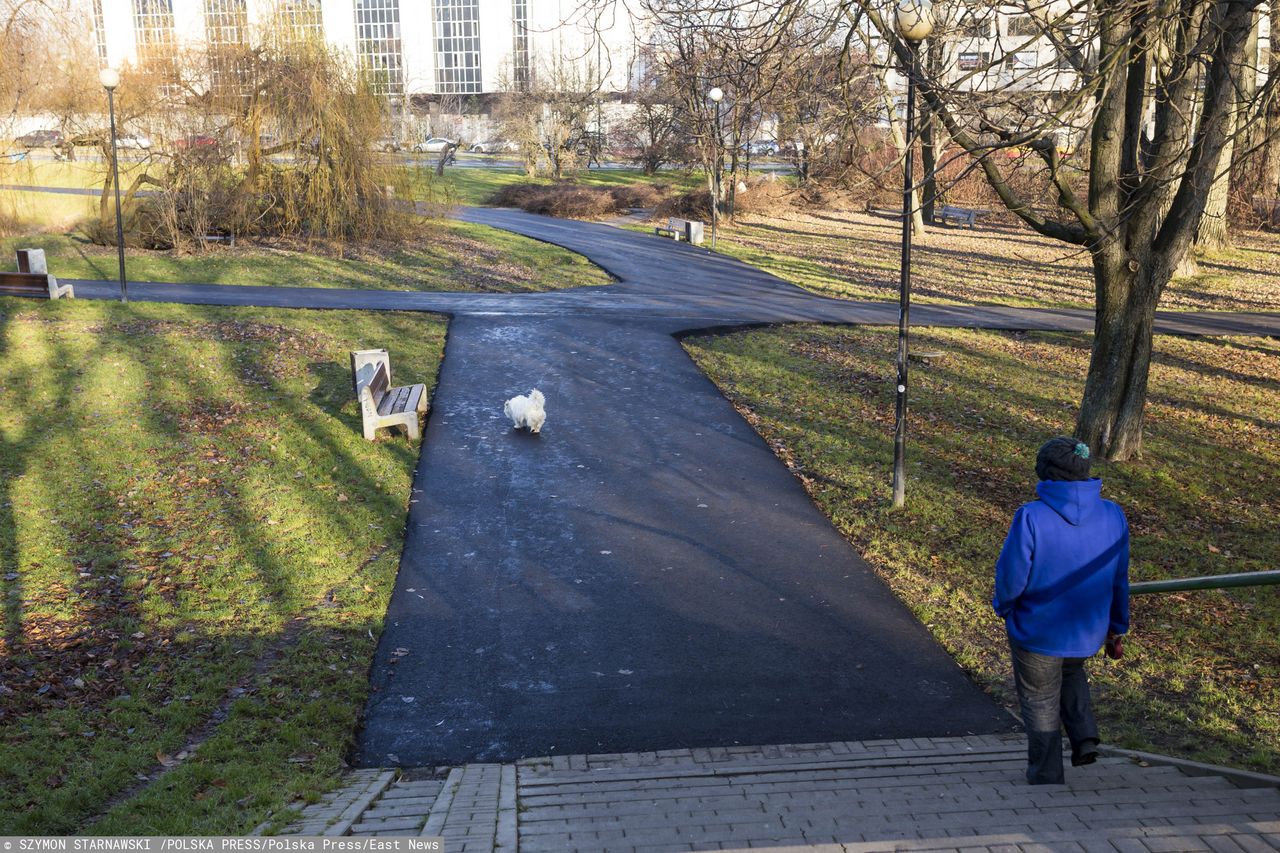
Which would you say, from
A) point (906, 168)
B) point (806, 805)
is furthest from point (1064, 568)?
point (906, 168)

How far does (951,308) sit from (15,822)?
64.2ft

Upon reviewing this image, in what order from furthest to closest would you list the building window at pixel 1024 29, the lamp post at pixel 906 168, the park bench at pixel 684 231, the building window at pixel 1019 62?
the park bench at pixel 684 231 < the building window at pixel 1024 29 < the building window at pixel 1019 62 < the lamp post at pixel 906 168

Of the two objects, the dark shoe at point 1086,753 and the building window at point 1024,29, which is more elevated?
the building window at point 1024,29

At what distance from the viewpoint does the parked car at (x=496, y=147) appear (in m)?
64.5

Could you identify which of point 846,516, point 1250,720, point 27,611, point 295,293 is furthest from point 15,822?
point 295,293

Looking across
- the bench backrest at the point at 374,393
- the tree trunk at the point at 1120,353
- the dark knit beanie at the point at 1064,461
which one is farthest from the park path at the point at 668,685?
the tree trunk at the point at 1120,353

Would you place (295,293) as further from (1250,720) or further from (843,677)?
(1250,720)

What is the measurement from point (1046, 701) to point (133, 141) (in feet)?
91.2

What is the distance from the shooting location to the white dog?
12578 mm

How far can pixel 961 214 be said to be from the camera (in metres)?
40.1

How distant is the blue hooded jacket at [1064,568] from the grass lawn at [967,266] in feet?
46.0

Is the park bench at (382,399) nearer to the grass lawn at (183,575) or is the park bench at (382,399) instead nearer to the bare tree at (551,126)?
the grass lawn at (183,575)

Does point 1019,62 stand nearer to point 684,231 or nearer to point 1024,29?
point 1024,29

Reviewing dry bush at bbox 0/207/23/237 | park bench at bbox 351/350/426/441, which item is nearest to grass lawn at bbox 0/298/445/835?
park bench at bbox 351/350/426/441
